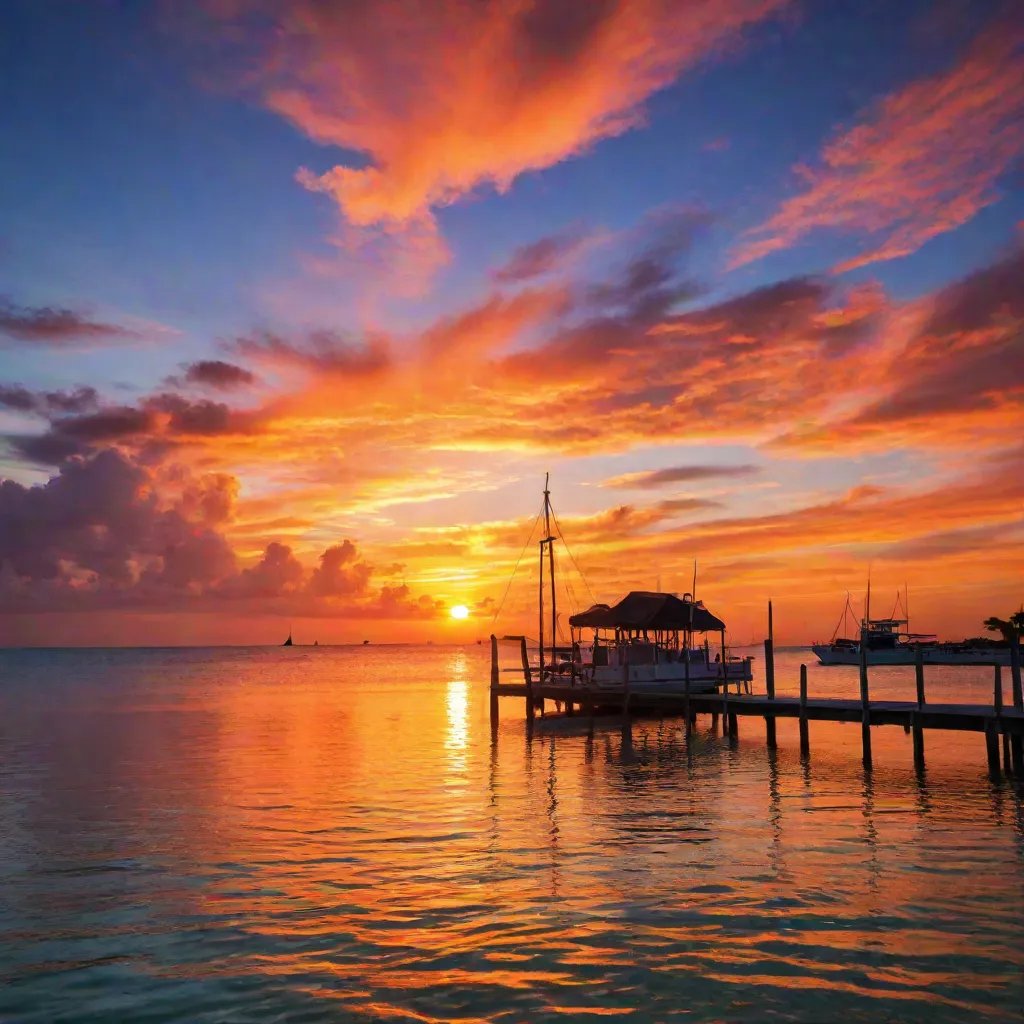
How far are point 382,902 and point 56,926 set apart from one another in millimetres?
5216

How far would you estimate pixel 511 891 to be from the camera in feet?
53.4

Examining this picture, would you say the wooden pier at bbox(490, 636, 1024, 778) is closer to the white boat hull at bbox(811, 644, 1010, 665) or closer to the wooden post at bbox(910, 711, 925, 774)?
the wooden post at bbox(910, 711, 925, 774)

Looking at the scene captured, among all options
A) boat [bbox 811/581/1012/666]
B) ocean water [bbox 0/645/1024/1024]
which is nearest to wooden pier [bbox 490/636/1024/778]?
ocean water [bbox 0/645/1024/1024]

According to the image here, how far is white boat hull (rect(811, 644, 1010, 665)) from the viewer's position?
118 meters

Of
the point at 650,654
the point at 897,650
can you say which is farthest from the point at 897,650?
the point at 650,654

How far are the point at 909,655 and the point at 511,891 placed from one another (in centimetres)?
12235

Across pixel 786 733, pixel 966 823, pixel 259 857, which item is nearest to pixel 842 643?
pixel 786 733

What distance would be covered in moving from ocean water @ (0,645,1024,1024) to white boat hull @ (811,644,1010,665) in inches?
3496

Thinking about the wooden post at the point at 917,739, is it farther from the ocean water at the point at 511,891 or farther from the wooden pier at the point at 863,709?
the ocean water at the point at 511,891

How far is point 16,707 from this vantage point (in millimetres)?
68938

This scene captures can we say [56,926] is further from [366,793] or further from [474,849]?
[366,793]

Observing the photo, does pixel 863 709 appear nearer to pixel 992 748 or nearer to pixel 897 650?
pixel 992 748

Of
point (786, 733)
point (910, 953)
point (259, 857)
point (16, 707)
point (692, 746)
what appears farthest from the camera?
point (16, 707)

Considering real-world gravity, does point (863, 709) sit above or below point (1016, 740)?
above
